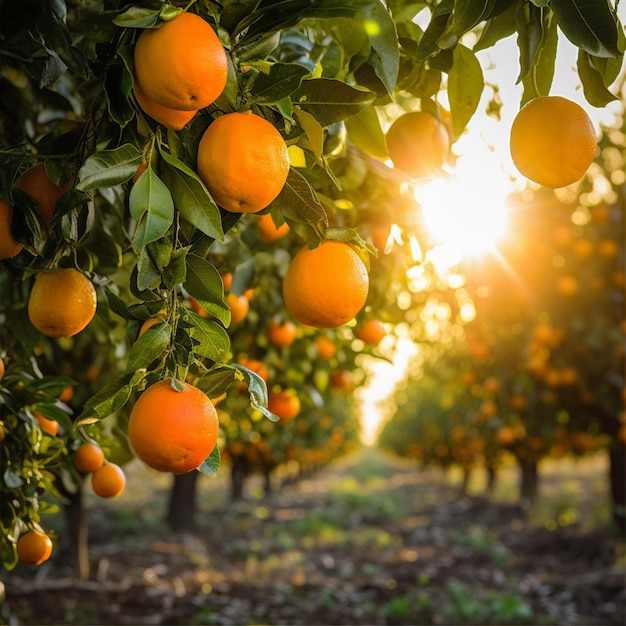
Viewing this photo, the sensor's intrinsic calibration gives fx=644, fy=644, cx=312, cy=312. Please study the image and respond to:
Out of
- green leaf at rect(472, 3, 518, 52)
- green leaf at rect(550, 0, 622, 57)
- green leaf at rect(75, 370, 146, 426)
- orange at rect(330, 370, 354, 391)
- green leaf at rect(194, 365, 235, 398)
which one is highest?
green leaf at rect(472, 3, 518, 52)

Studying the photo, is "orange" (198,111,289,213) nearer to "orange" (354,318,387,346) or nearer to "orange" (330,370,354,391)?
"orange" (354,318,387,346)

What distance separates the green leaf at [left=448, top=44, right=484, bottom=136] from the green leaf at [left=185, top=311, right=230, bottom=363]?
759mm

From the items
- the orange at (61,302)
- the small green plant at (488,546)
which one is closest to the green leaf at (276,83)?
the orange at (61,302)

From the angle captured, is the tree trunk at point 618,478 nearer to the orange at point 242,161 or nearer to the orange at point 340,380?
the orange at point 340,380

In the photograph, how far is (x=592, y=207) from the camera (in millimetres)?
6379

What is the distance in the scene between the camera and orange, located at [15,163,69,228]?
127 cm

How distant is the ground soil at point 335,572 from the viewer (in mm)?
4773

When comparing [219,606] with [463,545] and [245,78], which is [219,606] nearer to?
[245,78]

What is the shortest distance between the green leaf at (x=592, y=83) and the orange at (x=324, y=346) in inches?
76.5

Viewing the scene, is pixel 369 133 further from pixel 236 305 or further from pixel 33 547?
pixel 33 547

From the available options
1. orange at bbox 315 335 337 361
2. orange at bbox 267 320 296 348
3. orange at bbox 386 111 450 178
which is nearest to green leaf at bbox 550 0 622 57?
orange at bbox 386 111 450 178

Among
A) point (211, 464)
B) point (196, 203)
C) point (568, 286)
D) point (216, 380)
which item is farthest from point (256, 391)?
point (568, 286)

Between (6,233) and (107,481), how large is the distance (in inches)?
32.8

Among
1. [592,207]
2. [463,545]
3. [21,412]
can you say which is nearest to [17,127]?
[21,412]
